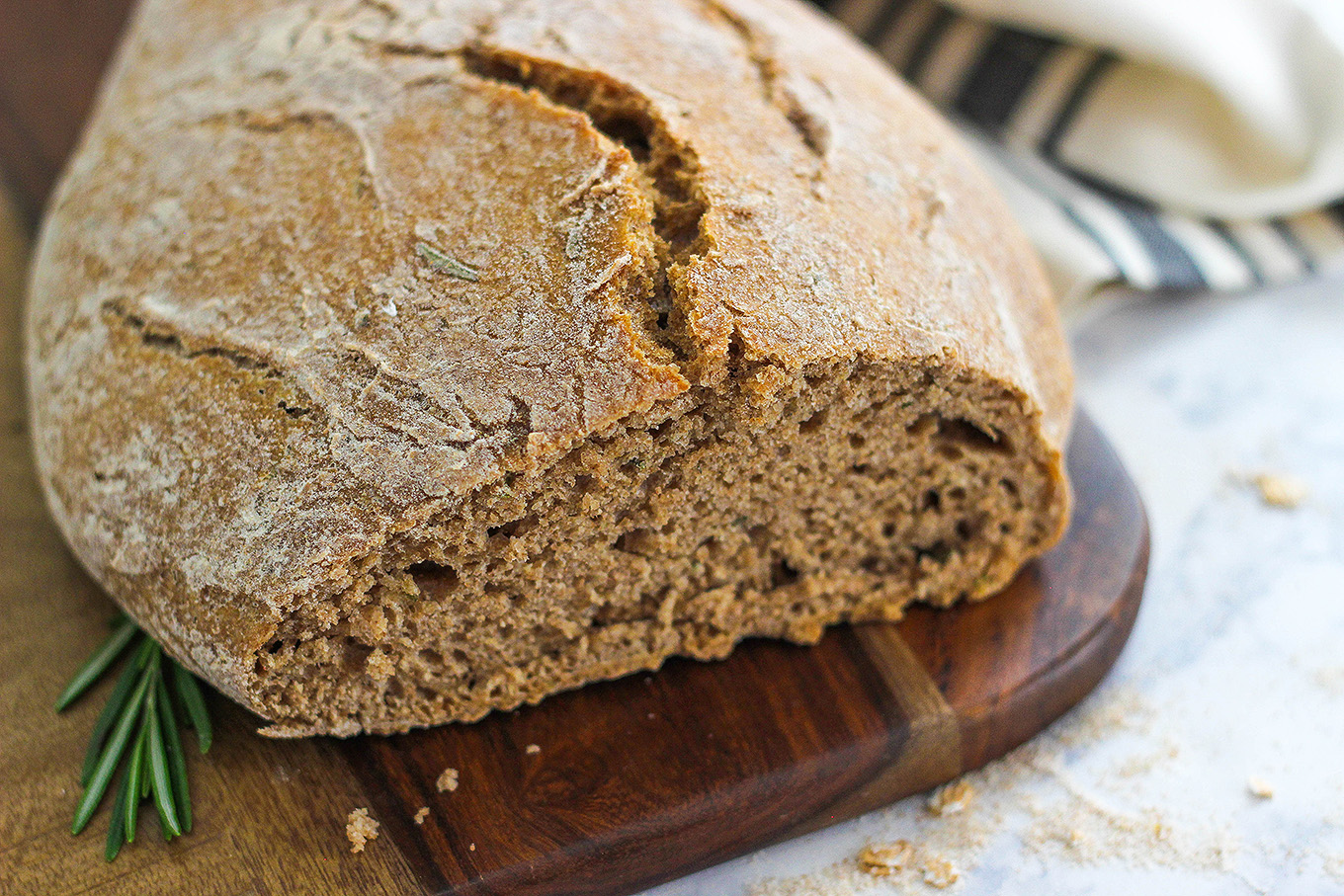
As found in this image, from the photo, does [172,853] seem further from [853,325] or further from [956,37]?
[956,37]

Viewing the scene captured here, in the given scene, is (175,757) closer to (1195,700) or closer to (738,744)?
(738,744)

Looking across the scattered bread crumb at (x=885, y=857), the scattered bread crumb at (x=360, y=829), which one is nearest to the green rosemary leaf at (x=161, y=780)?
the scattered bread crumb at (x=360, y=829)

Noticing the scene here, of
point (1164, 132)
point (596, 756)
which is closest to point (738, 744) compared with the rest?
point (596, 756)

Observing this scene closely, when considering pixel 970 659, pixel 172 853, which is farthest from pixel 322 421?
pixel 970 659

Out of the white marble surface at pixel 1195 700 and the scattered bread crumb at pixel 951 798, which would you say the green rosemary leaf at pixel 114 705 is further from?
→ the scattered bread crumb at pixel 951 798

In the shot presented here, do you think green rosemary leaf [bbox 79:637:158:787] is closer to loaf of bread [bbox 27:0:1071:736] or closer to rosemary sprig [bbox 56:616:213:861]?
rosemary sprig [bbox 56:616:213:861]

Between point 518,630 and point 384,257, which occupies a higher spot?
point 384,257
